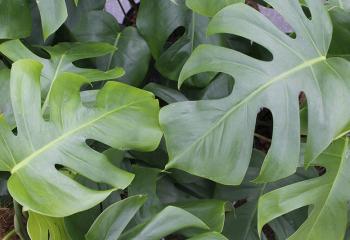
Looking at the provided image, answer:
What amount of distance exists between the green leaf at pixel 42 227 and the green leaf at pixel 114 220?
0.16ft

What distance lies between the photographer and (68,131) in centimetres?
73

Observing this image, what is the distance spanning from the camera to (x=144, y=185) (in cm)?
87

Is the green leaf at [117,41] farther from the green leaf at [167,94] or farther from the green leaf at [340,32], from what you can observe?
the green leaf at [340,32]

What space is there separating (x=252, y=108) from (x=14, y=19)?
483 millimetres

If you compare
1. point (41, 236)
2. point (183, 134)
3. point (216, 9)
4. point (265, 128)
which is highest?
point (216, 9)

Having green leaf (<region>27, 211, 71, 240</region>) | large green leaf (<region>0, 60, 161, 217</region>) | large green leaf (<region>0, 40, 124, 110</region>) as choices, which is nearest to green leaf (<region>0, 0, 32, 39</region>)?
large green leaf (<region>0, 40, 124, 110</region>)

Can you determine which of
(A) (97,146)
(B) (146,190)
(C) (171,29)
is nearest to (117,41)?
(C) (171,29)

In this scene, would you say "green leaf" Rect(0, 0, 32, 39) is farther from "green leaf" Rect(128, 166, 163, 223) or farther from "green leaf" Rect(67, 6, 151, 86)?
"green leaf" Rect(128, 166, 163, 223)

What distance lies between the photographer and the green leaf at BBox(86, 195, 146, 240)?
73cm

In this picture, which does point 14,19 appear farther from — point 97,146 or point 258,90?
point 258,90

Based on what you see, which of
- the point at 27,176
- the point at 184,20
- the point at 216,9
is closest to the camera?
the point at 27,176

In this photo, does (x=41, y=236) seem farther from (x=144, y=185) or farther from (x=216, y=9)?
(x=216, y=9)

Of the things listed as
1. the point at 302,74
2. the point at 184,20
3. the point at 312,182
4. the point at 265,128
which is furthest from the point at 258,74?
the point at 265,128

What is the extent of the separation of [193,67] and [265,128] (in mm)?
545
